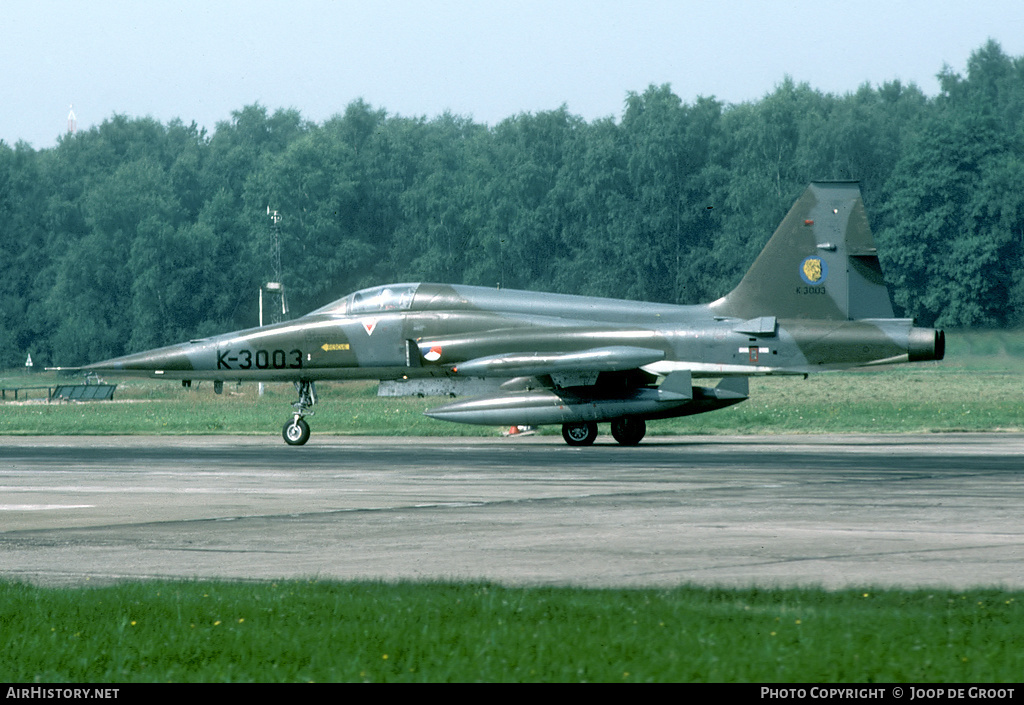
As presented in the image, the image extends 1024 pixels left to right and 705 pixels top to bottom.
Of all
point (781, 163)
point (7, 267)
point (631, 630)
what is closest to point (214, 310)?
point (7, 267)

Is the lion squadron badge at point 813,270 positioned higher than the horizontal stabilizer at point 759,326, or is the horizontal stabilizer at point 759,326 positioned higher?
the lion squadron badge at point 813,270

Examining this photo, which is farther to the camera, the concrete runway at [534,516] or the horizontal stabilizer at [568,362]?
the horizontal stabilizer at [568,362]

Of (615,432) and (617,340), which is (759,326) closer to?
(617,340)

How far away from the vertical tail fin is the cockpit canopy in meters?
6.28

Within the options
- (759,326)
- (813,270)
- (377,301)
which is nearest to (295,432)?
(377,301)

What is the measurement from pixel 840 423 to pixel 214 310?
241 ft

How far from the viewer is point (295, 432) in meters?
29.2

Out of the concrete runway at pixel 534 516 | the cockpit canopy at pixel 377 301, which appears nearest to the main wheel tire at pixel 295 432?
the cockpit canopy at pixel 377 301

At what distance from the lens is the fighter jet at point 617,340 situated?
2720 centimetres

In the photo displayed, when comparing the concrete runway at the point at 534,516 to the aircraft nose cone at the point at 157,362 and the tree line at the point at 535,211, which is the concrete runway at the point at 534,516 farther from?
the tree line at the point at 535,211

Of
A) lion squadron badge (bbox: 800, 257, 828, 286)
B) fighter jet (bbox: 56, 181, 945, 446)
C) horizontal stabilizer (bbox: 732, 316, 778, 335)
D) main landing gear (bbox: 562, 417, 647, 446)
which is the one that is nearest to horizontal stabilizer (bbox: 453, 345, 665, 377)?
fighter jet (bbox: 56, 181, 945, 446)

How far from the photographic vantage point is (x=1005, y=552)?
11.1 metres

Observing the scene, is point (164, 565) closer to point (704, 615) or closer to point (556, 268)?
point (704, 615)

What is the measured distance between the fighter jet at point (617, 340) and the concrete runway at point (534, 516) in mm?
2044
